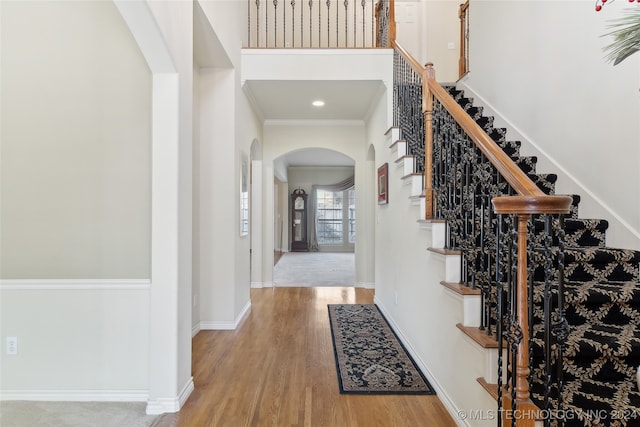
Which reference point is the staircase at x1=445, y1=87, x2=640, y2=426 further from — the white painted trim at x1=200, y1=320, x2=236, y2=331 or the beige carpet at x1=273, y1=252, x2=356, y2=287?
the beige carpet at x1=273, y1=252, x2=356, y2=287

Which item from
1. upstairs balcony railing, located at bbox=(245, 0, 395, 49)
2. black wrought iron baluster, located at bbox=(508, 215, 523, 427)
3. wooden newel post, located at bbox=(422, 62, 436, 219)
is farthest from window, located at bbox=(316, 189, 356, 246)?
black wrought iron baluster, located at bbox=(508, 215, 523, 427)

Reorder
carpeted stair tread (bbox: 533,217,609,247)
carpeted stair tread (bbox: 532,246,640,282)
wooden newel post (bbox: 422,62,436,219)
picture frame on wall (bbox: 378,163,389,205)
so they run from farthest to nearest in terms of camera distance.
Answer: picture frame on wall (bbox: 378,163,389,205), wooden newel post (bbox: 422,62,436,219), carpeted stair tread (bbox: 533,217,609,247), carpeted stair tread (bbox: 532,246,640,282)

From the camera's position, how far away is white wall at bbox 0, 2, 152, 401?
2.26 meters

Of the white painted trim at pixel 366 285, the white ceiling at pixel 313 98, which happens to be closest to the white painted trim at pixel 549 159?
the white ceiling at pixel 313 98

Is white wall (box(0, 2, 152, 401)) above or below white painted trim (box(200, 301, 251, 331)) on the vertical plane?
above

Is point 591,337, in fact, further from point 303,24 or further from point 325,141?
point 303,24

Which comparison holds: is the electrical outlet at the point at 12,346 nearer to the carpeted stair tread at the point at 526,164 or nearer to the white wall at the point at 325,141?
the white wall at the point at 325,141

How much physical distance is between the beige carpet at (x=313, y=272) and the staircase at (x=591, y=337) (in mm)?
4123

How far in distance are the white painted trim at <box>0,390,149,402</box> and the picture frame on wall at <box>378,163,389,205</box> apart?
9.91ft

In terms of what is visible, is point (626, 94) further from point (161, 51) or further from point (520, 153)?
point (161, 51)

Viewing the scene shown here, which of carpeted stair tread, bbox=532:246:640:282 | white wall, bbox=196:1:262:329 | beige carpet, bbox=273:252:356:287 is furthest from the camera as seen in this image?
beige carpet, bbox=273:252:356:287

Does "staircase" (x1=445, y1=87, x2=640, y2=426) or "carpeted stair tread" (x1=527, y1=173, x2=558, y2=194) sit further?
"carpeted stair tread" (x1=527, y1=173, x2=558, y2=194)

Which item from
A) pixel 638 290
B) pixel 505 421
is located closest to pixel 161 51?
pixel 505 421

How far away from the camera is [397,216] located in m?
3.56
